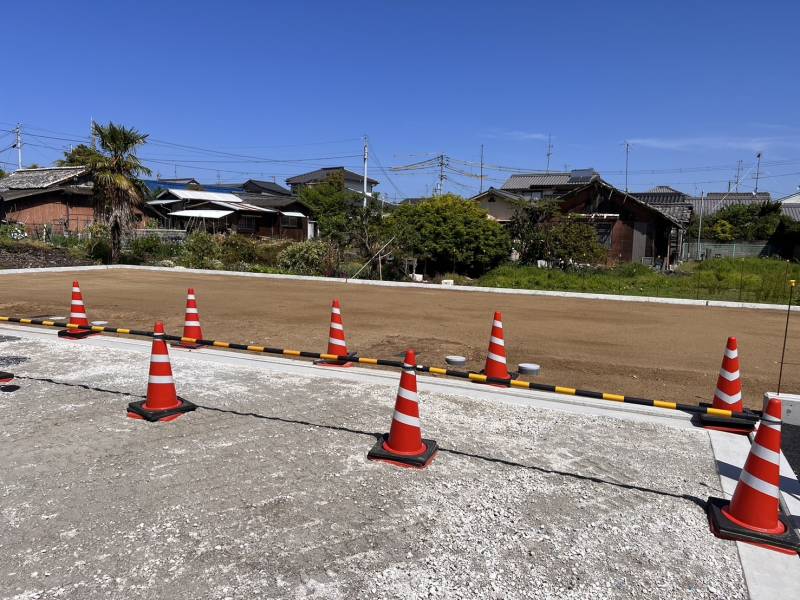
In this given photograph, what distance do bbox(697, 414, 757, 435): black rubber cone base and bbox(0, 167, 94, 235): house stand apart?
37.6 m

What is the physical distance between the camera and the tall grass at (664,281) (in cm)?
1662

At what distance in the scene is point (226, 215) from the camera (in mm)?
39406

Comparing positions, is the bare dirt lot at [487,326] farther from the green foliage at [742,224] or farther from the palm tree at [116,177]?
the green foliage at [742,224]

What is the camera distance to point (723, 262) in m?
24.2

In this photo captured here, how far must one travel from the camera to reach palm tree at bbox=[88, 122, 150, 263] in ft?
75.2

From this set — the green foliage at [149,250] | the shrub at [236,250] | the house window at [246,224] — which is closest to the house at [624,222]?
the shrub at [236,250]

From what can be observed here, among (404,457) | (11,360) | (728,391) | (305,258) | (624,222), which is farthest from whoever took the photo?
(624,222)

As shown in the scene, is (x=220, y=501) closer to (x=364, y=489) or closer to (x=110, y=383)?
(x=364, y=489)

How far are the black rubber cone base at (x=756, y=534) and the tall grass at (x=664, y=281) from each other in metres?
14.2

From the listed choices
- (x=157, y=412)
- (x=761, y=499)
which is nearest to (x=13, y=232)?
(x=157, y=412)

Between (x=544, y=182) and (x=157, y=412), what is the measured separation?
47641mm

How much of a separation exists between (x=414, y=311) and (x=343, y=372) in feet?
19.6

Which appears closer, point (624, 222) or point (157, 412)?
point (157, 412)

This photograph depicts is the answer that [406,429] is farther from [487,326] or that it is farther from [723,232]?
[723,232]
